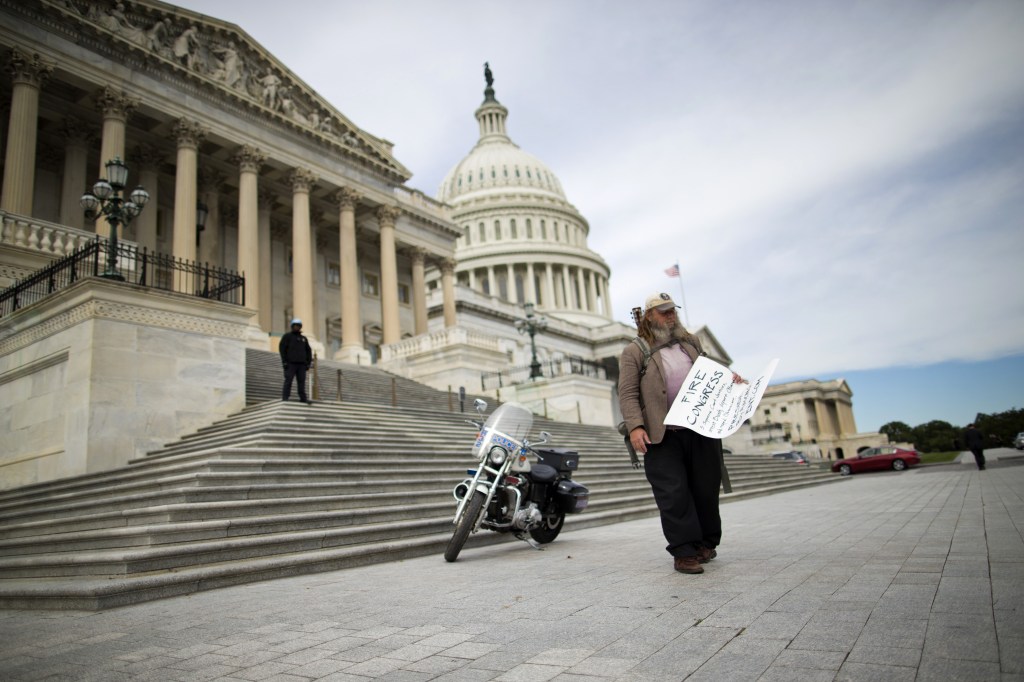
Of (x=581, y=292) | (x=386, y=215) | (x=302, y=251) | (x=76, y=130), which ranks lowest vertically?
(x=302, y=251)

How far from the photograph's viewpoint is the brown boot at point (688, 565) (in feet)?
16.4

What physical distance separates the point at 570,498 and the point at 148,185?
26.9 m

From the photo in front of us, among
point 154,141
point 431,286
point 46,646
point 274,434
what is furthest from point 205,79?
point 431,286

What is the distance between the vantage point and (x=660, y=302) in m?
5.75

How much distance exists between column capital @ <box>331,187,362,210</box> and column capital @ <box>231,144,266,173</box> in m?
4.60

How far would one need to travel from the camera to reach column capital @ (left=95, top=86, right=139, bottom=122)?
76.8 feet

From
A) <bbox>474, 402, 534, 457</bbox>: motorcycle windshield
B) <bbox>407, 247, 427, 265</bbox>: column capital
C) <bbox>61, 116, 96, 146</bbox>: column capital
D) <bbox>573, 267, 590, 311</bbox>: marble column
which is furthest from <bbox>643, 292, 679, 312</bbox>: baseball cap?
<bbox>573, 267, 590, 311</bbox>: marble column

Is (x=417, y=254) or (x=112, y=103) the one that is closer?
(x=112, y=103)

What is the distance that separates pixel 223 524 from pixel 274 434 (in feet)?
13.0

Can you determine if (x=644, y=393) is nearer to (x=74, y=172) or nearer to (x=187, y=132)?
(x=187, y=132)

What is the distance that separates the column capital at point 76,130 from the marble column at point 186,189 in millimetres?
3437

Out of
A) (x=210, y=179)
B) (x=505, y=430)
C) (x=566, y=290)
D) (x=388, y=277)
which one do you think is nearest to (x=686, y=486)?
(x=505, y=430)

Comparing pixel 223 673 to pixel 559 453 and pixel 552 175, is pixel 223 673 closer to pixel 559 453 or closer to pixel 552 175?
pixel 559 453

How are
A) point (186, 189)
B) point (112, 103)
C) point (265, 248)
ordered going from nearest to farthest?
1. point (112, 103)
2. point (186, 189)
3. point (265, 248)
